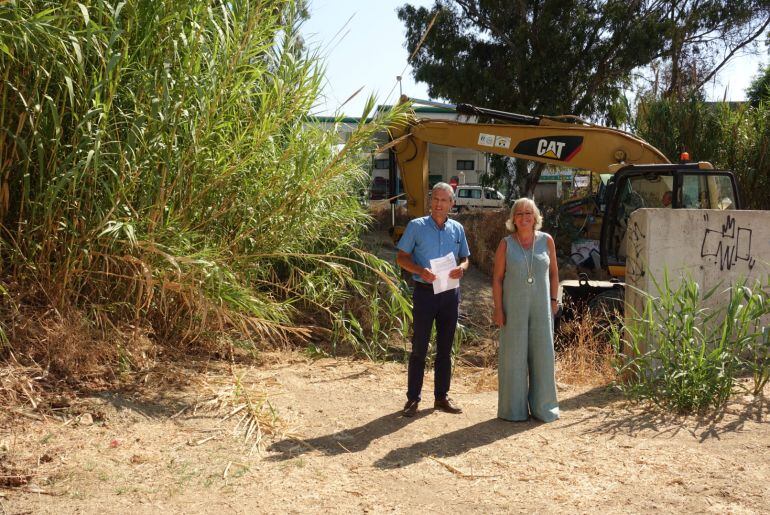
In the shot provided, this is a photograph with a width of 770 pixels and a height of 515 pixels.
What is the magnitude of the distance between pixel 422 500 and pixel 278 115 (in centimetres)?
354

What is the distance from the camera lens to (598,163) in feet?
33.6

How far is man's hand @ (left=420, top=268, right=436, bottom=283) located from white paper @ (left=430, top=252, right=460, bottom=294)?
35 millimetres

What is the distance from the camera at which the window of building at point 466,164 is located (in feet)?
119

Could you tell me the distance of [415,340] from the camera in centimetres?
555

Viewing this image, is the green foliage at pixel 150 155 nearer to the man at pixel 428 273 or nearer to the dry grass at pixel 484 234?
the man at pixel 428 273

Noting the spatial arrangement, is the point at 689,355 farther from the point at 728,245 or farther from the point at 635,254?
the point at 728,245

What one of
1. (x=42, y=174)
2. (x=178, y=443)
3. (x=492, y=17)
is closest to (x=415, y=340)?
(x=178, y=443)

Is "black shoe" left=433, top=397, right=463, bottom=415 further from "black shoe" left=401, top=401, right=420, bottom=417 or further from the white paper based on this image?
the white paper

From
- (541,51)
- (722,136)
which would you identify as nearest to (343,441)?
(722,136)

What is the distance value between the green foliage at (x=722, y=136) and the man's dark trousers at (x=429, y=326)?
1049 cm

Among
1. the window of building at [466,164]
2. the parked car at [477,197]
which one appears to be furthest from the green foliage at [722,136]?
the window of building at [466,164]

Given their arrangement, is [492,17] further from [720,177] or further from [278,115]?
[278,115]

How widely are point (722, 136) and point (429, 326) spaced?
1160 cm

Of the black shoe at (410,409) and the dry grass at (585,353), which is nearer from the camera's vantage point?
the black shoe at (410,409)
